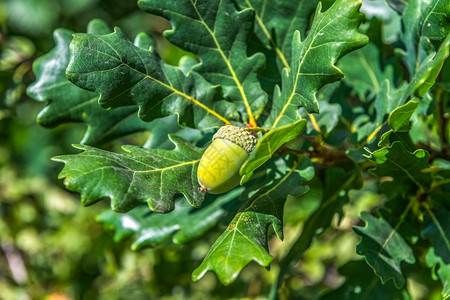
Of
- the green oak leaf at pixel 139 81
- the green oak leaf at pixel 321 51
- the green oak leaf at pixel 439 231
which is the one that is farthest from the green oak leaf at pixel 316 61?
the green oak leaf at pixel 439 231

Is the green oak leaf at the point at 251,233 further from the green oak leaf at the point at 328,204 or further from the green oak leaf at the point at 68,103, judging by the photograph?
the green oak leaf at the point at 68,103

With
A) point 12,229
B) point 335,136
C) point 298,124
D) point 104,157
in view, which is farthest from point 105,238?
point 298,124

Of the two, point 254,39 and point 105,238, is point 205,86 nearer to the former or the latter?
point 254,39

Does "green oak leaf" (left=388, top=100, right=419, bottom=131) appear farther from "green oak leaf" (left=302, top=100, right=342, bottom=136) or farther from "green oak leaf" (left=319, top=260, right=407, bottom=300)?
"green oak leaf" (left=319, top=260, right=407, bottom=300)

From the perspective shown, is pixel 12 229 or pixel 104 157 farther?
pixel 12 229

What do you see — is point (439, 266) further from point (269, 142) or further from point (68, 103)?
point (68, 103)

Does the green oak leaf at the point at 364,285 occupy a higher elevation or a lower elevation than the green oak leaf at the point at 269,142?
lower
